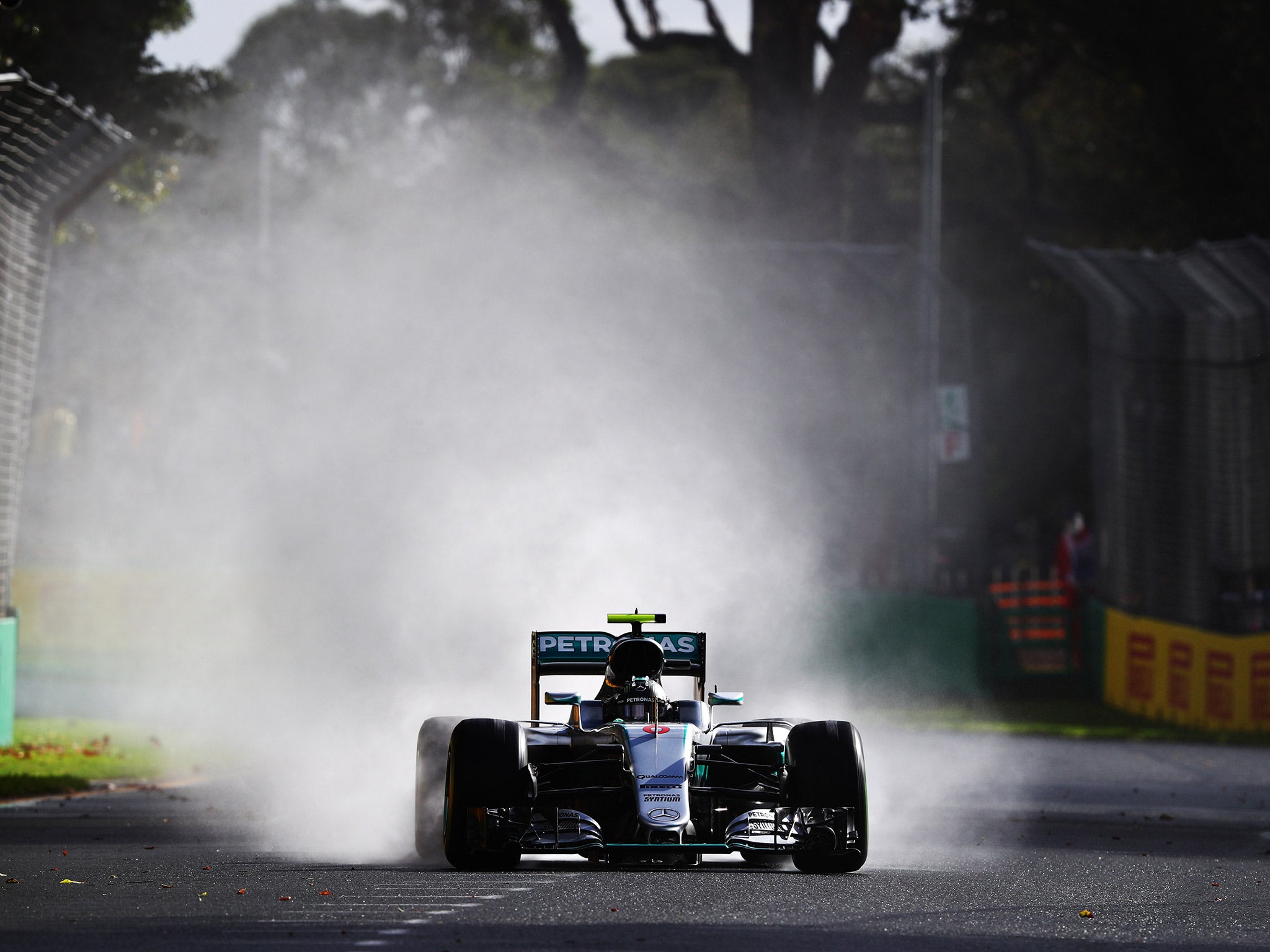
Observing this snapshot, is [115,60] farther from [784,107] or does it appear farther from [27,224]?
[784,107]

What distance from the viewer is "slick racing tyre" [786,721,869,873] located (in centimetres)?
950

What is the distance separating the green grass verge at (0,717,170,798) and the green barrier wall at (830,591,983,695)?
26.0ft

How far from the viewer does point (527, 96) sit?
69812mm

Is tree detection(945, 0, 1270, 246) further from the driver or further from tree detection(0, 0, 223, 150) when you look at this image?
the driver

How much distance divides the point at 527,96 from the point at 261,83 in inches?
456

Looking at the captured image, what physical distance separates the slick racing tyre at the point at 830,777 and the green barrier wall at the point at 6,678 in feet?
27.2

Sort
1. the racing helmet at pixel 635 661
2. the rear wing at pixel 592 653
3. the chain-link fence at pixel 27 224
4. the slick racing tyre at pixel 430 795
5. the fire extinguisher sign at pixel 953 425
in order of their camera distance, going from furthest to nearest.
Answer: the fire extinguisher sign at pixel 953 425
the chain-link fence at pixel 27 224
the rear wing at pixel 592 653
the racing helmet at pixel 635 661
the slick racing tyre at pixel 430 795

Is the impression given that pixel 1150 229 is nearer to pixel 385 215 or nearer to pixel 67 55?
pixel 67 55

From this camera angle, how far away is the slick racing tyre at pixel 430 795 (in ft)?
33.4

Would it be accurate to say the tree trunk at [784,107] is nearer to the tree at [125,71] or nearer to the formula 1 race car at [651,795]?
the tree at [125,71]

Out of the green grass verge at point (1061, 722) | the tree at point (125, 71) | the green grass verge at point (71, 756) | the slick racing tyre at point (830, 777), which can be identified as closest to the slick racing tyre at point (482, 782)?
the slick racing tyre at point (830, 777)

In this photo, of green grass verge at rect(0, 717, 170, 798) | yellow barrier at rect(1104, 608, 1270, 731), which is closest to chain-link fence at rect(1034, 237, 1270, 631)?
yellow barrier at rect(1104, 608, 1270, 731)

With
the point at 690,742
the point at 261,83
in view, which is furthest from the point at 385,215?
the point at 690,742

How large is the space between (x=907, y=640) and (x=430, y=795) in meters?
13.8
